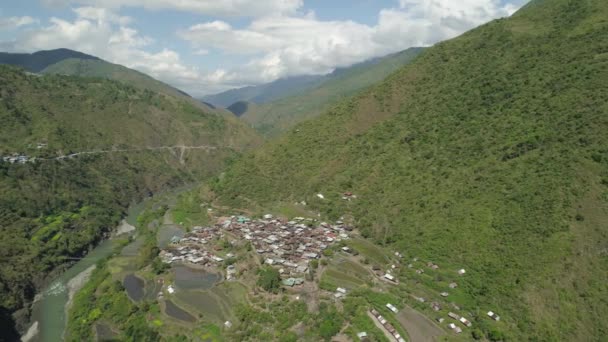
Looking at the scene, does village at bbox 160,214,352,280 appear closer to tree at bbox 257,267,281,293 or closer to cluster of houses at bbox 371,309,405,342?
tree at bbox 257,267,281,293

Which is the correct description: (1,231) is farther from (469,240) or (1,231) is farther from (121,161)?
(469,240)

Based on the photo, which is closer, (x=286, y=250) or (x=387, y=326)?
(x=387, y=326)

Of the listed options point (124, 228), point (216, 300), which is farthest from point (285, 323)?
point (124, 228)

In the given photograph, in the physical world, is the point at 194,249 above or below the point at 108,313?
above

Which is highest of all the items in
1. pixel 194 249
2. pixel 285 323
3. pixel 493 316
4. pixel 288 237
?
pixel 288 237

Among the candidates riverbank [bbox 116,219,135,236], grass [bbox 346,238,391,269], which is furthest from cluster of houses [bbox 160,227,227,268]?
riverbank [bbox 116,219,135,236]

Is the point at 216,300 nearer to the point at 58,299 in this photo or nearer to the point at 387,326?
the point at 387,326

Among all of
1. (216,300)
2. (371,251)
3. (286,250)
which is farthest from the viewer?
(286,250)

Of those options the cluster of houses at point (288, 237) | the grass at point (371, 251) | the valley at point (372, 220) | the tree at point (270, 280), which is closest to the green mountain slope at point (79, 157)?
the valley at point (372, 220)

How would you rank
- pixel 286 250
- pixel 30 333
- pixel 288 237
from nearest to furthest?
pixel 30 333
pixel 286 250
pixel 288 237
